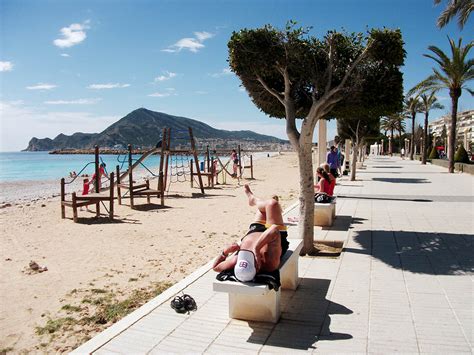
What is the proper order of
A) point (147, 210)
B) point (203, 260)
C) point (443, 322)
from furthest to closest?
point (147, 210) → point (203, 260) → point (443, 322)

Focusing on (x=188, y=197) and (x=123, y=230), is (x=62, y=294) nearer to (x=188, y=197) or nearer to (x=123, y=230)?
(x=123, y=230)

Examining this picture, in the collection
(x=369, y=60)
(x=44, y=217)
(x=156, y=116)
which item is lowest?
(x=44, y=217)

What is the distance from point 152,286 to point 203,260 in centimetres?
132

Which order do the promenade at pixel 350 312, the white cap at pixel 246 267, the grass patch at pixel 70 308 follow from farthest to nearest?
the grass patch at pixel 70 308 < the white cap at pixel 246 267 < the promenade at pixel 350 312

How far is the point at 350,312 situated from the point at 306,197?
2526 millimetres

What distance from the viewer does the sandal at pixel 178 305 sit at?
4.14 metres

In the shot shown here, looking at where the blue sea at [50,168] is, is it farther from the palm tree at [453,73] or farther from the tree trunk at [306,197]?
the palm tree at [453,73]

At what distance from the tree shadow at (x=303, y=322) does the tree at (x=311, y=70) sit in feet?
5.82

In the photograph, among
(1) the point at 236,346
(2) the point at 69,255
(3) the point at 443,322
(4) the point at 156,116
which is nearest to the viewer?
(1) the point at 236,346

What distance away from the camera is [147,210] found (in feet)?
39.8

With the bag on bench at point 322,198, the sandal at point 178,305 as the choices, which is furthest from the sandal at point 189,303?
the bag on bench at point 322,198

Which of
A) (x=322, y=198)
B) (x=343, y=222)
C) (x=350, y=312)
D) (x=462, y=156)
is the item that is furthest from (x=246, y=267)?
(x=462, y=156)

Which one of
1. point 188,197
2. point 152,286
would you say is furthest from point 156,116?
point 152,286

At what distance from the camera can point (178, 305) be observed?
13.6ft
